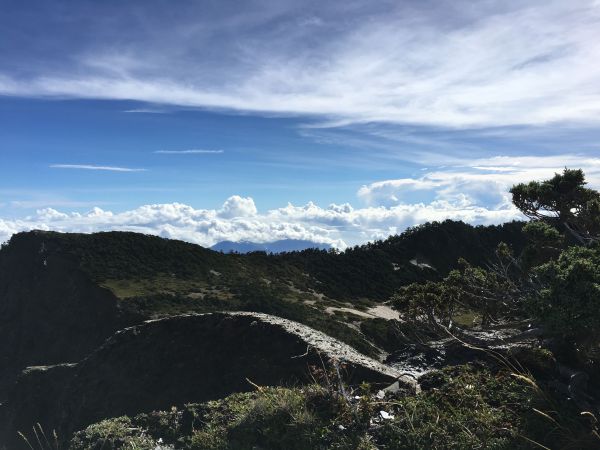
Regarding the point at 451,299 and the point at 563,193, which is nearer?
the point at 451,299

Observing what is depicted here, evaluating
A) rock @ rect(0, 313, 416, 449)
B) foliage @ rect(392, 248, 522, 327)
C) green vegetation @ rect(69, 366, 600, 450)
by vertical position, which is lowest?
rock @ rect(0, 313, 416, 449)

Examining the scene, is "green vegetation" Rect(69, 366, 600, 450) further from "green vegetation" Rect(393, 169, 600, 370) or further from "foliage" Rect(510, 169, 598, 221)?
"foliage" Rect(510, 169, 598, 221)

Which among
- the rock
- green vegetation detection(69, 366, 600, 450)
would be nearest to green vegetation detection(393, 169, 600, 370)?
green vegetation detection(69, 366, 600, 450)

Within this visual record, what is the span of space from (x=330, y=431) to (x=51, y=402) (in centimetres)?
2714

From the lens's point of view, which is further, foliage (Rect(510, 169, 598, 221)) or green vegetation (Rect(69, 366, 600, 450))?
foliage (Rect(510, 169, 598, 221))

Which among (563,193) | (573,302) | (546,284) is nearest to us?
(573,302)

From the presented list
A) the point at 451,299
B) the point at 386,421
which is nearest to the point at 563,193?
the point at 451,299

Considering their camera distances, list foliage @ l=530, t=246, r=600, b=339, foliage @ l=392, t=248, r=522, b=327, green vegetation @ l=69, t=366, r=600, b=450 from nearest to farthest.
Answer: green vegetation @ l=69, t=366, r=600, b=450 < foliage @ l=530, t=246, r=600, b=339 < foliage @ l=392, t=248, r=522, b=327

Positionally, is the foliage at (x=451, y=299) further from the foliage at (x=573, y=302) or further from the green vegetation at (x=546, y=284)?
the foliage at (x=573, y=302)

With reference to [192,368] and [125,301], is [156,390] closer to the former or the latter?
[192,368]

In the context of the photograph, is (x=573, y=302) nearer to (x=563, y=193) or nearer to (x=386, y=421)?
(x=386, y=421)

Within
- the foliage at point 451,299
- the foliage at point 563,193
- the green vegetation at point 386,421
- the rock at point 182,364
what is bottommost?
the rock at point 182,364

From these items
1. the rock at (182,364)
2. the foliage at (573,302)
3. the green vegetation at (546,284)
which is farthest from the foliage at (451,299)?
the foliage at (573,302)

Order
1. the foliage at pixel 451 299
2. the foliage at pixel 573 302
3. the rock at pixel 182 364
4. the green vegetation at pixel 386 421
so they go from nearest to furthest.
A: the green vegetation at pixel 386 421 → the foliage at pixel 573 302 → the foliage at pixel 451 299 → the rock at pixel 182 364
